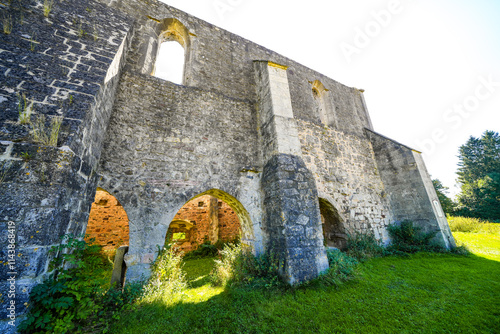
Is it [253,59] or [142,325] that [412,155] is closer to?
[253,59]

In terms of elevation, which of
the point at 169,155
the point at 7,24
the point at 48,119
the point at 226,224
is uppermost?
the point at 7,24

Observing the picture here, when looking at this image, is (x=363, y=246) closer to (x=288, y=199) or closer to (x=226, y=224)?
(x=288, y=199)

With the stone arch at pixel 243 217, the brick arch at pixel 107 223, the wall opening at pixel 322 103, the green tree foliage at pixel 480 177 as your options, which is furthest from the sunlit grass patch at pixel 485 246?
the green tree foliage at pixel 480 177

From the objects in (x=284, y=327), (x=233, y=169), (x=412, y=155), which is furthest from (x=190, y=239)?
(x=412, y=155)

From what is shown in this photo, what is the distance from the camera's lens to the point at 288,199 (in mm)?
3799

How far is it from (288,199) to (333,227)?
11.8ft

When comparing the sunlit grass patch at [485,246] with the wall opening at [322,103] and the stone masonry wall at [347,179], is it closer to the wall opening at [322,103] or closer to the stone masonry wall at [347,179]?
the stone masonry wall at [347,179]

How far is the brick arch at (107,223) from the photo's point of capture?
727 cm

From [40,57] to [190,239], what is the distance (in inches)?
313

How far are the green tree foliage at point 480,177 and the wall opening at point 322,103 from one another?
66.4ft

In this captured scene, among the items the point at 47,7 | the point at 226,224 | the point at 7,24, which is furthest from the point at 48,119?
the point at 226,224

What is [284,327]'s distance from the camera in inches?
93.2

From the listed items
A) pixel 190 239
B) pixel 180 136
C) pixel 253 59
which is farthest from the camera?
pixel 190 239

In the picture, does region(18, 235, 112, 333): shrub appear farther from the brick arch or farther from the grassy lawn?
the brick arch
